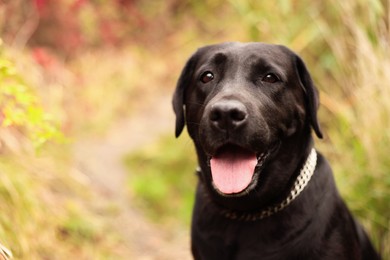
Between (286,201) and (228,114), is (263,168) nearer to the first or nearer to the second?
(286,201)

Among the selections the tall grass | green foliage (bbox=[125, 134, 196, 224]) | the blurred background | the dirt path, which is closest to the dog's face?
the blurred background

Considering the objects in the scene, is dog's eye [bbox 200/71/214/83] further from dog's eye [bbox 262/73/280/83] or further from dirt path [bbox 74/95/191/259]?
dirt path [bbox 74/95/191/259]

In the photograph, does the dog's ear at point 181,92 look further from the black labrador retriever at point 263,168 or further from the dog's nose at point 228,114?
the dog's nose at point 228,114

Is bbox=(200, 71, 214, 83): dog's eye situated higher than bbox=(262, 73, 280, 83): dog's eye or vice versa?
bbox=(262, 73, 280, 83): dog's eye

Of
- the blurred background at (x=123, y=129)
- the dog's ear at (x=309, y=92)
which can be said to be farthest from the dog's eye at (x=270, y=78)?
the blurred background at (x=123, y=129)

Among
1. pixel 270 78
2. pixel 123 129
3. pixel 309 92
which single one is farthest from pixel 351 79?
pixel 123 129

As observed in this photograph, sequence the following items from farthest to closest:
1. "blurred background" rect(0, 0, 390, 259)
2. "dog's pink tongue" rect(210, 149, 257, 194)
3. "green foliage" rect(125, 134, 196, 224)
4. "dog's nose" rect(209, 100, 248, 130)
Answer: "green foliage" rect(125, 134, 196, 224) → "blurred background" rect(0, 0, 390, 259) → "dog's pink tongue" rect(210, 149, 257, 194) → "dog's nose" rect(209, 100, 248, 130)

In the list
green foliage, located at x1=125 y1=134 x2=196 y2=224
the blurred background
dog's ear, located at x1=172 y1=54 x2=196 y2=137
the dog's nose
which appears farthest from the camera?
green foliage, located at x1=125 y1=134 x2=196 y2=224

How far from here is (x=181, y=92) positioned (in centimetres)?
287

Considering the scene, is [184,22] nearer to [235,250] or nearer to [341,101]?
[341,101]

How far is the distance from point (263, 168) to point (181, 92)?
59 centimetres

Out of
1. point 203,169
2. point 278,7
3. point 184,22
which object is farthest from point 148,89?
point 203,169

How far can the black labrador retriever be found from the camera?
7.88 feet

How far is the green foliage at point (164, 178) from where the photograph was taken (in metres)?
4.93
